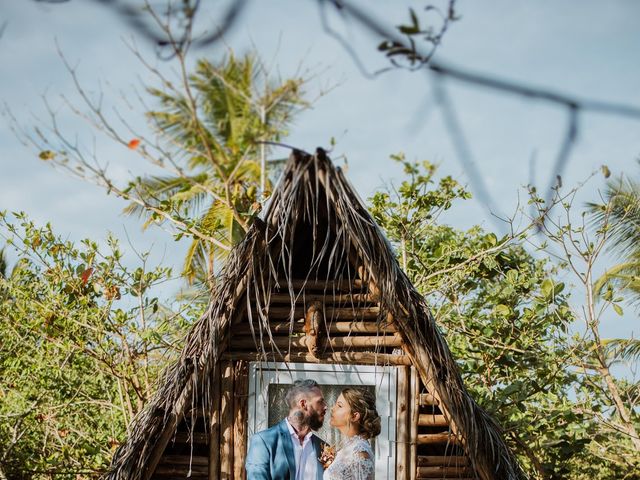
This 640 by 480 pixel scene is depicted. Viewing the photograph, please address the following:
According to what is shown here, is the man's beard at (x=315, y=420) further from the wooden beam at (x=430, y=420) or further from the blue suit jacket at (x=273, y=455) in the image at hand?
the wooden beam at (x=430, y=420)

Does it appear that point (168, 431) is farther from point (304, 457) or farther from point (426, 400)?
point (426, 400)

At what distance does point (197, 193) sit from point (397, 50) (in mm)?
18053

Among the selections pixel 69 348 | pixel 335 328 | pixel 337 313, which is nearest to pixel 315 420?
pixel 335 328

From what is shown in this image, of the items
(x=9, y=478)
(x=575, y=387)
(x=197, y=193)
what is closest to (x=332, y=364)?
(x=575, y=387)

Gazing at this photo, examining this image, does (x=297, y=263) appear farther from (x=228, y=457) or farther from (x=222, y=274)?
(x=228, y=457)

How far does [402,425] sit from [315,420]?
0.58 meters

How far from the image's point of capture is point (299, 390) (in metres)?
5.43

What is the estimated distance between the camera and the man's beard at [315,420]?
5375 mm

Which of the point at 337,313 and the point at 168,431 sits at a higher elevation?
the point at 337,313

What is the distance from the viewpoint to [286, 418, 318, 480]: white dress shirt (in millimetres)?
5305

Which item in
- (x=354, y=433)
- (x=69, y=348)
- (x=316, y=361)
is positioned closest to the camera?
(x=354, y=433)

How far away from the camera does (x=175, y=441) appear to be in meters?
5.50

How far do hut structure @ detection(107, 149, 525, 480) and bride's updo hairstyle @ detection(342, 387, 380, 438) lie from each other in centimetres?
8

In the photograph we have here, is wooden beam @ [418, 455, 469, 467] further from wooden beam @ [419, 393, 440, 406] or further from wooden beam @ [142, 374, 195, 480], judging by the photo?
wooden beam @ [142, 374, 195, 480]
